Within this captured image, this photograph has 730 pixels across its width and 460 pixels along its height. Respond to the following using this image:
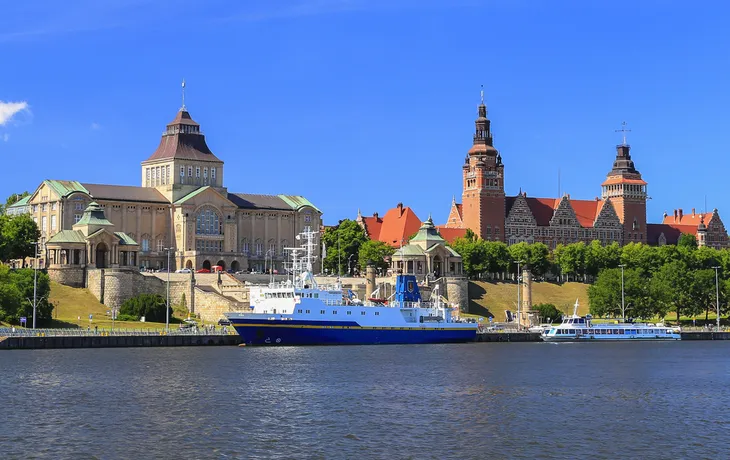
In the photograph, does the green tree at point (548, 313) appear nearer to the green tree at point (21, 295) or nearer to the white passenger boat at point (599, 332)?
the white passenger boat at point (599, 332)

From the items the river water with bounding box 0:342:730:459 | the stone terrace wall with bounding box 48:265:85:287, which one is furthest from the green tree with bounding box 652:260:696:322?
the stone terrace wall with bounding box 48:265:85:287

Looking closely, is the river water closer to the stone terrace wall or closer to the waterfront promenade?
the waterfront promenade

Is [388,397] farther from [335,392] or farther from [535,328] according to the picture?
[535,328]

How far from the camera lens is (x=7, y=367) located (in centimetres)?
10612

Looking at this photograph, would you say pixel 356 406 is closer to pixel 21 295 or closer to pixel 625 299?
pixel 21 295

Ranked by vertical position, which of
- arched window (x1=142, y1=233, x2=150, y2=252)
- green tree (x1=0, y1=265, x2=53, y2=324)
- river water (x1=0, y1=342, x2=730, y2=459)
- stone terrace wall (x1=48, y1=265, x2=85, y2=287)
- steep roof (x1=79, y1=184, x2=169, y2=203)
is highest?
steep roof (x1=79, y1=184, x2=169, y2=203)

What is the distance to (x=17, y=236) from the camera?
18000 cm

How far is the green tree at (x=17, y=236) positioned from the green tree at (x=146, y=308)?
24.6 m

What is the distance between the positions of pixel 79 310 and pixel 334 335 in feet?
120

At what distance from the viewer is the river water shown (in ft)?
218

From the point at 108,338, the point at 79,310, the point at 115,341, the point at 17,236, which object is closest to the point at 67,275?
the point at 79,310

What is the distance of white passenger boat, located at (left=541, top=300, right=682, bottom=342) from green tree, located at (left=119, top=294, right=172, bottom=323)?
47.8 metres

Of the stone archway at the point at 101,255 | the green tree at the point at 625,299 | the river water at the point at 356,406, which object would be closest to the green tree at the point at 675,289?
the green tree at the point at 625,299

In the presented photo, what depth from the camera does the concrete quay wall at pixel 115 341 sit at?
128875 millimetres
